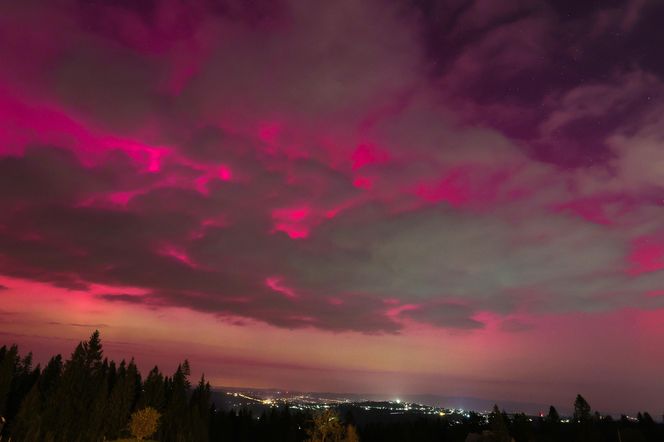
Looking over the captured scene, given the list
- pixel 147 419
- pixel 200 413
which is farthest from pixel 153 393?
pixel 147 419

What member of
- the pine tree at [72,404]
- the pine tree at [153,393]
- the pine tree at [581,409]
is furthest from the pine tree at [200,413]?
the pine tree at [581,409]

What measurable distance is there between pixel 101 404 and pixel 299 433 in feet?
218

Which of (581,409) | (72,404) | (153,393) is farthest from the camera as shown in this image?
(581,409)

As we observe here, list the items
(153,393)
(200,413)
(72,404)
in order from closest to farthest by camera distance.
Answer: (72,404), (153,393), (200,413)

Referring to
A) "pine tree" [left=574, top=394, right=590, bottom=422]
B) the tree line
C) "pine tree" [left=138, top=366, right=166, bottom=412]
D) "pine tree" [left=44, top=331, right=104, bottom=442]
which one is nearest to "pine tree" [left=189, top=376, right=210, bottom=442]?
the tree line

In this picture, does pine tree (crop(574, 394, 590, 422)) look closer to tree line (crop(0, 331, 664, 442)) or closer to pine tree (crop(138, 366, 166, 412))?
tree line (crop(0, 331, 664, 442))

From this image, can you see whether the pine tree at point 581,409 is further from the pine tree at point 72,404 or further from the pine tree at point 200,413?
the pine tree at point 72,404

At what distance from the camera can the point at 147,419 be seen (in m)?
83.6

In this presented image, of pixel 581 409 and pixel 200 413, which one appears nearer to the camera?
pixel 200 413

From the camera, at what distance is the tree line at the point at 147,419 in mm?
73188

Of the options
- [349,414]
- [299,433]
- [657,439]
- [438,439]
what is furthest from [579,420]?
[299,433]

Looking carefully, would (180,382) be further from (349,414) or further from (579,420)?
(579,420)

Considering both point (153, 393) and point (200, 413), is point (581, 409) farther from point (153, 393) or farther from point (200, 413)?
point (153, 393)

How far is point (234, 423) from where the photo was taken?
413ft
